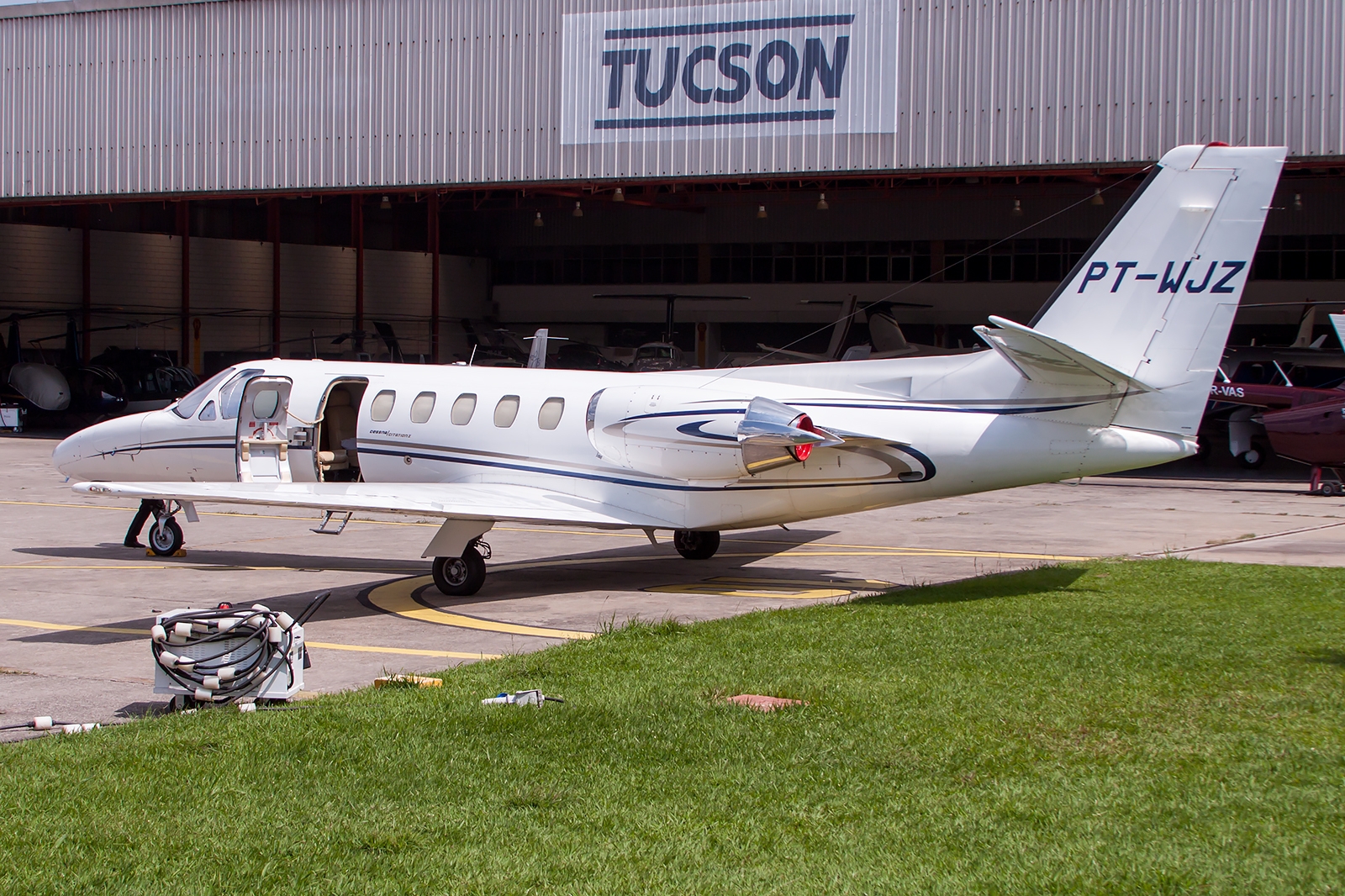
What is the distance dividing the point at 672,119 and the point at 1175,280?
17486 millimetres

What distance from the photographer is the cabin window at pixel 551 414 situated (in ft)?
53.3

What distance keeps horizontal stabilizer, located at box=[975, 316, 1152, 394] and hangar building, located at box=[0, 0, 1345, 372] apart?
11.0 m

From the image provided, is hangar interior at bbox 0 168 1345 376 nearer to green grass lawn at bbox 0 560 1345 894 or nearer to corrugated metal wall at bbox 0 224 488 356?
corrugated metal wall at bbox 0 224 488 356

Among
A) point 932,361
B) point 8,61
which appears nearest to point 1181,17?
point 932,361

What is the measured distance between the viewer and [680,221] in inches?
2202

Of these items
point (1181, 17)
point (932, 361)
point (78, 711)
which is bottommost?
point (78, 711)

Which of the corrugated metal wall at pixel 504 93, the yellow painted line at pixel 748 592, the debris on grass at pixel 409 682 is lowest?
the yellow painted line at pixel 748 592

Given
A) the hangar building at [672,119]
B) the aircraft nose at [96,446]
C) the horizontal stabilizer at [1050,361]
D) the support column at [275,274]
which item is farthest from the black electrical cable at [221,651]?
the support column at [275,274]

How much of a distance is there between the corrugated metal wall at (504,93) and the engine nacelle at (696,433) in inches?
567

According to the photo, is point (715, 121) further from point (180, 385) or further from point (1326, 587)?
point (180, 385)

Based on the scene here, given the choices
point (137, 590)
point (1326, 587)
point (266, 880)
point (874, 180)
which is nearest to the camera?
point (266, 880)

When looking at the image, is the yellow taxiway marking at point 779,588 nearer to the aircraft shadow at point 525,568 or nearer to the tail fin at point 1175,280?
the aircraft shadow at point 525,568

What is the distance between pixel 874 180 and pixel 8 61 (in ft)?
78.4

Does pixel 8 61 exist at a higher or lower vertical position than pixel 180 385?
higher
